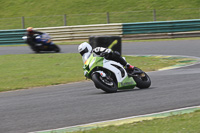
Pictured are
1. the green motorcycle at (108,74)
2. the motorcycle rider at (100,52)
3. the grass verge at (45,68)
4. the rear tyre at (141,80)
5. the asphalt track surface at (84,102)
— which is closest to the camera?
the asphalt track surface at (84,102)

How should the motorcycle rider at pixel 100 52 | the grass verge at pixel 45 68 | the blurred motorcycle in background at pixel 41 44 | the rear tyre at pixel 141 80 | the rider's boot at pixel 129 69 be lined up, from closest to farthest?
the motorcycle rider at pixel 100 52 → the rider's boot at pixel 129 69 → the rear tyre at pixel 141 80 → the grass verge at pixel 45 68 → the blurred motorcycle in background at pixel 41 44

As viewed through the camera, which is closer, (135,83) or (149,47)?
(135,83)

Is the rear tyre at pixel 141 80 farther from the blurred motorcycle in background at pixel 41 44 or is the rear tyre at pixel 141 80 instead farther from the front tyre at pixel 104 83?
the blurred motorcycle in background at pixel 41 44

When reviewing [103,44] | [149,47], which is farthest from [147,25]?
[103,44]

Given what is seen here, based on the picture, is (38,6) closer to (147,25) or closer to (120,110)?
(147,25)

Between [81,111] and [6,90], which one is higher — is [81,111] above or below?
above

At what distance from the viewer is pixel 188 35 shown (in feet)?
79.7

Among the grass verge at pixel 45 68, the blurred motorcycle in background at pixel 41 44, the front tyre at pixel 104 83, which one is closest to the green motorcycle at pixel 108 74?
the front tyre at pixel 104 83

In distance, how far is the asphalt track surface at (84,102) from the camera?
6.59 m

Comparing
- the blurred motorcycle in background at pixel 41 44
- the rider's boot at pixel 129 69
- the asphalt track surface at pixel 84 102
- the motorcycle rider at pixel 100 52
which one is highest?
the motorcycle rider at pixel 100 52

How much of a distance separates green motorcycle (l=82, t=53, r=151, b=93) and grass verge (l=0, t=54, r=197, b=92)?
10.4ft

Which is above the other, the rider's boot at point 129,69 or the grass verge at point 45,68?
the rider's boot at point 129,69

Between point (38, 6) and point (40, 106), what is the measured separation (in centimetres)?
2832

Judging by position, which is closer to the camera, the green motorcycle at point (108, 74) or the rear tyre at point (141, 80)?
the green motorcycle at point (108, 74)
